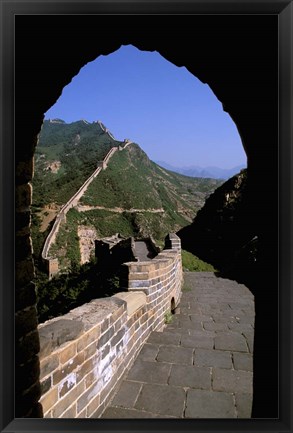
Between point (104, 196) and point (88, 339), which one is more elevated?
point (104, 196)

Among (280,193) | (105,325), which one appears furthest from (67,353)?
(280,193)

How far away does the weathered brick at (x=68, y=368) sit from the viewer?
79.2 inches

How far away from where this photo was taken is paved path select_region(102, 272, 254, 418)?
284cm

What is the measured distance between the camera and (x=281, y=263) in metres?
1.45

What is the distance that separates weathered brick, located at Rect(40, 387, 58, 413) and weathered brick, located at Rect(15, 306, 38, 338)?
0.47 m

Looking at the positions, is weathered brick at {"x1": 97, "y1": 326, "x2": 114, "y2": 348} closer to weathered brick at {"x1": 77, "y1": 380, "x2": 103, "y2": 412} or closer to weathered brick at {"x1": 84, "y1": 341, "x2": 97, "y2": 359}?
weathered brick at {"x1": 84, "y1": 341, "x2": 97, "y2": 359}

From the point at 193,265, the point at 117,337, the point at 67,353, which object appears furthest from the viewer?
the point at 193,265

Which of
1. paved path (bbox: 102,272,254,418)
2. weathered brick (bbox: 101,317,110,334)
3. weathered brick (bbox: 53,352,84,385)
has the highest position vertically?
weathered brick (bbox: 101,317,110,334)

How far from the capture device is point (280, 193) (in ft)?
4.75

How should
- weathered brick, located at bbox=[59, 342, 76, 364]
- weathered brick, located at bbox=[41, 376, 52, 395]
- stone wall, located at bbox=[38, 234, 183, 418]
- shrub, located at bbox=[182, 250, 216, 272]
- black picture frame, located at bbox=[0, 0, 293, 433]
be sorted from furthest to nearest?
shrub, located at bbox=[182, 250, 216, 272], weathered brick, located at bbox=[59, 342, 76, 364], stone wall, located at bbox=[38, 234, 183, 418], weathered brick, located at bbox=[41, 376, 52, 395], black picture frame, located at bbox=[0, 0, 293, 433]

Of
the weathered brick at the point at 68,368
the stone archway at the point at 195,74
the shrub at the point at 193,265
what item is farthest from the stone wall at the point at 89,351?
the shrub at the point at 193,265

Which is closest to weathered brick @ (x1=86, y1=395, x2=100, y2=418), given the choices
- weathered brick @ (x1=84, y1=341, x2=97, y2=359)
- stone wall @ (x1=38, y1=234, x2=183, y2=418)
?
stone wall @ (x1=38, y1=234, x2=183, y2=418)

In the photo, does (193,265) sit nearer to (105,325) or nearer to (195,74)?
(105,325)

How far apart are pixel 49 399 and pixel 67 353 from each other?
0.99 ft
